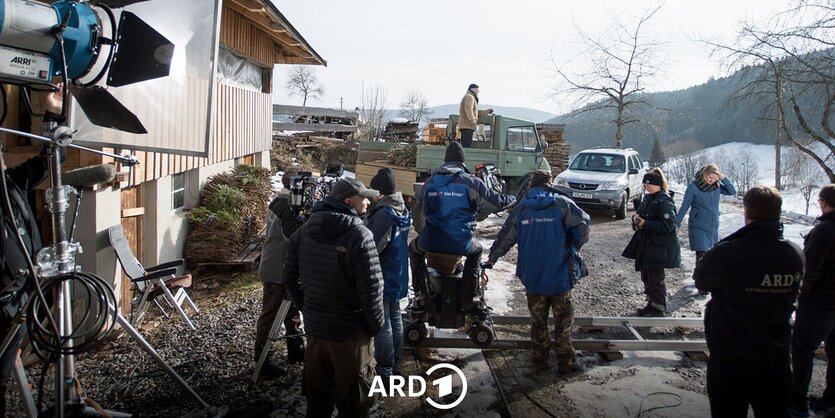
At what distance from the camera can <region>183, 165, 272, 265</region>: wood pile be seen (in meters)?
7.24

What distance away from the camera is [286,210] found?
4.02 m

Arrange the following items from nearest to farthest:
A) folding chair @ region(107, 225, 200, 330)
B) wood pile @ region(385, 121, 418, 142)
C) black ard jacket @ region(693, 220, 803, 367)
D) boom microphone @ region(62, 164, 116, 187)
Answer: boom microphone @ region(62, 164, 116, 187) < black ard jacket @ region(693, 220, 803, 367) < folding chair @ region(107, 225, 200, 330) < wood pile @ region(385, 121, 418, 142)

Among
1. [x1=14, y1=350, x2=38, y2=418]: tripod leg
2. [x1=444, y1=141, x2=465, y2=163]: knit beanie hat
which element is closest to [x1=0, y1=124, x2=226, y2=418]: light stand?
[x1=14, y1=350, x2=38, y2=418]: tripod leg

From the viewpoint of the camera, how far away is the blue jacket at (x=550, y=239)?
4.37 m

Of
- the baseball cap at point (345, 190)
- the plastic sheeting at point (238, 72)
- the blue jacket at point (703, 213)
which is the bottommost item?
the blue jacket at point (703, 213)

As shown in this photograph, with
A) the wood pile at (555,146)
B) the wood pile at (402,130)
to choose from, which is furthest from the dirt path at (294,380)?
the wood pile at (555,146)

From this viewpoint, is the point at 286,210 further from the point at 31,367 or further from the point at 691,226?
the point at 691,226

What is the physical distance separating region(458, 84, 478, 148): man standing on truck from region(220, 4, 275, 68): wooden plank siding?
15.0 feet

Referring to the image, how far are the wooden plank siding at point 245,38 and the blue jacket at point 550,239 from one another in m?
5.92

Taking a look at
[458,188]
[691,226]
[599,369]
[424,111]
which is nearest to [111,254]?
[458,188]

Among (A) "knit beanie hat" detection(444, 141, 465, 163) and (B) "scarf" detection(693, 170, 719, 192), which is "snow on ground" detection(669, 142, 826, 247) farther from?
(A) "knit beanie hat" detection(444, 141, 465, 163)

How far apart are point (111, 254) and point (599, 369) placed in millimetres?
4918

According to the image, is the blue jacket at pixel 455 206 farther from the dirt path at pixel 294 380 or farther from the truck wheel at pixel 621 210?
the truck wheel at pixel 621 210

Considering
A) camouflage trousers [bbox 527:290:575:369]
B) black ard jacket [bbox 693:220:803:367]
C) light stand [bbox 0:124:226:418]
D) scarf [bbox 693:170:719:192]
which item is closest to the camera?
light stand [bbox 0:124:226:418]
